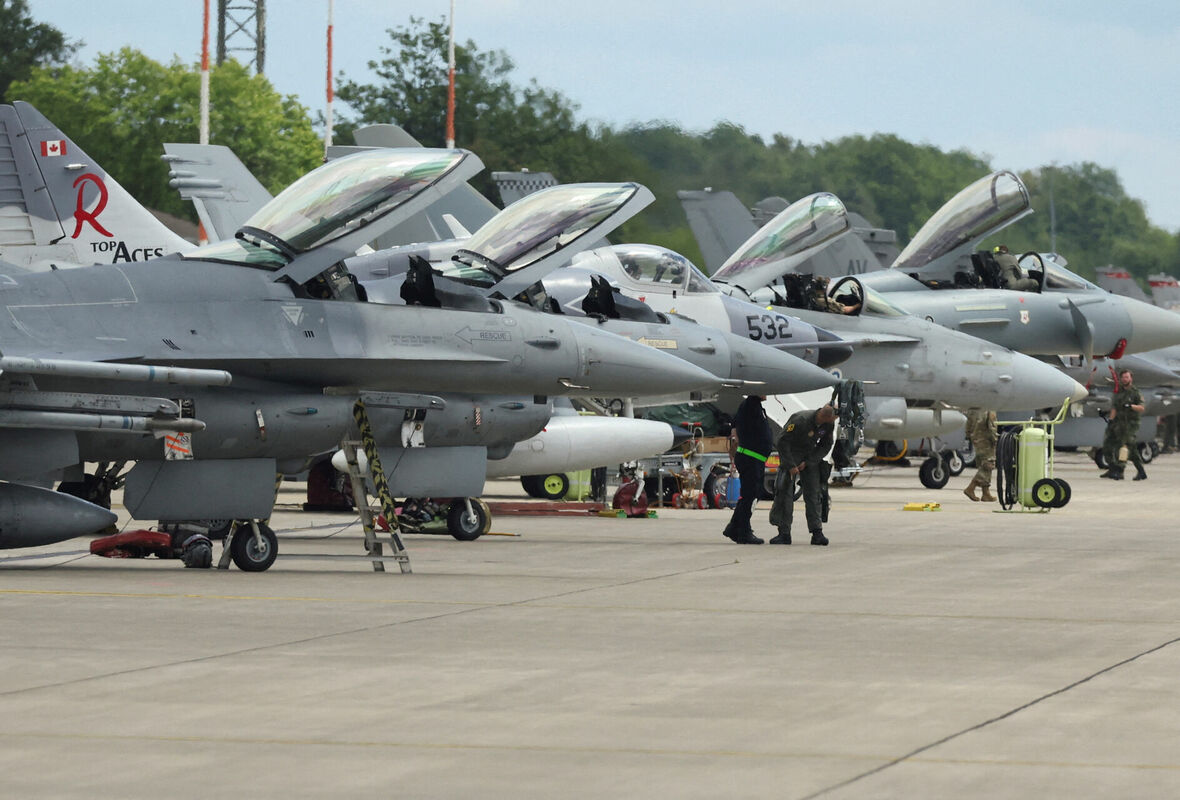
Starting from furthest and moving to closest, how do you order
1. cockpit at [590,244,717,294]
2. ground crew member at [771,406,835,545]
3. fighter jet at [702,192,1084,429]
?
fighter jet at [702,192,1084,429] < cockpit at [590,244,717,294] < ground crew member at [771,406,835,545]

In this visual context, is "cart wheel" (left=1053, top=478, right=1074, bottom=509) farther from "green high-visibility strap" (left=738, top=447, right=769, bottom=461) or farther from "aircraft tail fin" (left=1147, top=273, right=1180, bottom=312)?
"aircraft tail fin" (left=1147, top=273, right=1180, bottom=312)

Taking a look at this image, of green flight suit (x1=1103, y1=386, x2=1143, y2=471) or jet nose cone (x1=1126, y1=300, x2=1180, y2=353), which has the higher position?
jet nose cone (x1=1126, y1=300, x2=1180, y2=353)

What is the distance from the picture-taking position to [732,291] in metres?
22.7

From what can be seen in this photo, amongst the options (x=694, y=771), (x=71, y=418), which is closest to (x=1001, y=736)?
(x=694, y=771)

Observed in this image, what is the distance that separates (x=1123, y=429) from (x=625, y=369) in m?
17.0

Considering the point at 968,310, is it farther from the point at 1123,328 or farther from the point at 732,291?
the point at 732,291

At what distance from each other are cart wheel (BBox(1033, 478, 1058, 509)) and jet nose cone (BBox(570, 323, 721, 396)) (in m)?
6.56

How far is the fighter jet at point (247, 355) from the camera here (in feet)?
40.0

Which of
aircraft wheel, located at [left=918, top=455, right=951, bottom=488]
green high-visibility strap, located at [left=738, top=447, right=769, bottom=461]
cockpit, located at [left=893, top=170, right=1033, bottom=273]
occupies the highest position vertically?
cockpit, located at [left=893, top=170, right=1033, bottom=273]

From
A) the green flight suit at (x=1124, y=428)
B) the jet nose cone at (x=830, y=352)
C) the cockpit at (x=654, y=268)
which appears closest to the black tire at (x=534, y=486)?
the cockpit at (x=654, y=268)

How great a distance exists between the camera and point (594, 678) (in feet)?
24.9

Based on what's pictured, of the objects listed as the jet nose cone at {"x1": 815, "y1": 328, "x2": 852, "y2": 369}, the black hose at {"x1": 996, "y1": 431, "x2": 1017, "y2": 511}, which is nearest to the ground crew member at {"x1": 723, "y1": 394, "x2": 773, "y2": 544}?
the jet nose cone at {"x1": 815, "y1": 328, "x2": 852, "y2": 369}

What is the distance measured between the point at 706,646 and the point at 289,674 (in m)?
2.19

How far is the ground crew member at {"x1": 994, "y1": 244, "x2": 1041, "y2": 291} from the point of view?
27.2m
